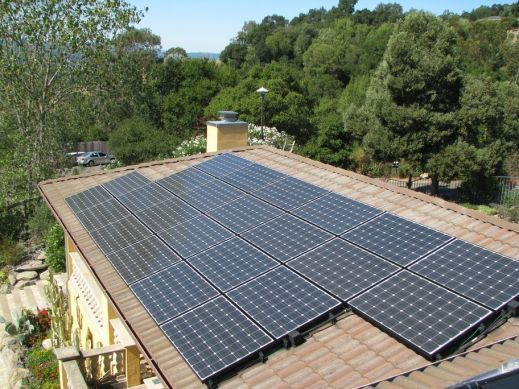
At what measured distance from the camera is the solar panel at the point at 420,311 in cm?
603

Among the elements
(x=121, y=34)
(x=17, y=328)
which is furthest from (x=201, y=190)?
(x=121, y=34)

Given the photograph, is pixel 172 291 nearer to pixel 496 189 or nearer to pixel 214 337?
pixel 214 337

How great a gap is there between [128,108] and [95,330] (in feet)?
146

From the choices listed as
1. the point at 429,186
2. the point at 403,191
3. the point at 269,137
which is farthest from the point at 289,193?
the point at 429,186

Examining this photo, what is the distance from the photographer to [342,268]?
775 centimetres

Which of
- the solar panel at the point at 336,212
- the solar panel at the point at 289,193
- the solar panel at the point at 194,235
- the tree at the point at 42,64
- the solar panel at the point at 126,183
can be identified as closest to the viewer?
the solar panel at the point at 336,212

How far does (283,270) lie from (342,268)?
0.94m

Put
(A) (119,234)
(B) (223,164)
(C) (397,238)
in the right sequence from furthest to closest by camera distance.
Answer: (B) (223,164), (A) (119,234), (C) (397,238)

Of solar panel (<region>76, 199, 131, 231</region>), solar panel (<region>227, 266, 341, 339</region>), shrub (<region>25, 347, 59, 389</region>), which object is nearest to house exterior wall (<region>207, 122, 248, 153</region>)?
solar panel (<region>76, 199, 131, 231</region>)

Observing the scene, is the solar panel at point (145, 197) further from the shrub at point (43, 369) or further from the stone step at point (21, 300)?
the stone step at point (21, 300)

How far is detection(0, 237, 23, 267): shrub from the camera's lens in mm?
21812

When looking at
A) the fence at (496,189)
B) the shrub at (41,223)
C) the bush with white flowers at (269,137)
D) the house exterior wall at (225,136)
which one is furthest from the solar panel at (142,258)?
the fence at (496,189)

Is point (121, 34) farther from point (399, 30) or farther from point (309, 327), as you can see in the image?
point (309, 327)

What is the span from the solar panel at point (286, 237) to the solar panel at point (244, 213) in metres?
0.27
